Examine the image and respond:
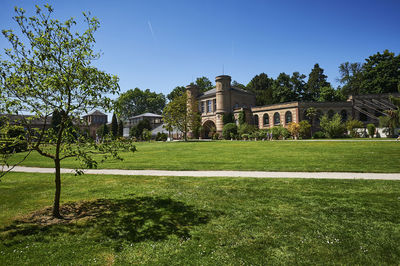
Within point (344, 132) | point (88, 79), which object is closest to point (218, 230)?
point (88, 79)

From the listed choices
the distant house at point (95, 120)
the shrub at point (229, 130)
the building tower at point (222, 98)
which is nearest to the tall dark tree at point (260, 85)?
the building tower at point (222, 98)

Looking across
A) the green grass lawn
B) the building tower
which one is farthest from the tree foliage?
the green grass lawn

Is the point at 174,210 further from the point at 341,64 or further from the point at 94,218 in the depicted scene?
the point at 341,64

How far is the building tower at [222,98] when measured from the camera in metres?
51.2

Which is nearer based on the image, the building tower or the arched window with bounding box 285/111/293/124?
the arched window with bounding box 285/111/293/124

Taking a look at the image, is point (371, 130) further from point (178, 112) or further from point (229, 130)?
point (178, 112)

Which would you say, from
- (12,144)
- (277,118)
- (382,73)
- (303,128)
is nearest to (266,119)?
(277,118)

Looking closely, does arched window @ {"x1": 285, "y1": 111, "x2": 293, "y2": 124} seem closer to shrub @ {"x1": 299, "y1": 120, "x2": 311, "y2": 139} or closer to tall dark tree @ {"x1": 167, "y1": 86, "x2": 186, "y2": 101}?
shrub @ {"x1": 299, "y1": 120, "x2": 311, "y2": 139}

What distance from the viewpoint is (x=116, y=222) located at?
521cm

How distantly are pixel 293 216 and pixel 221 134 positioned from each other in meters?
44.7

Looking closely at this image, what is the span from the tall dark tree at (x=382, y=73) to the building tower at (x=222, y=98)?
33974 mm

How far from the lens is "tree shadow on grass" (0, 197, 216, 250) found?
15.1 feet

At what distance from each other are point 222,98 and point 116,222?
47702 mm

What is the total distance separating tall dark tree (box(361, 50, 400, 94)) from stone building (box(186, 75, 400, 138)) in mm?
7908
